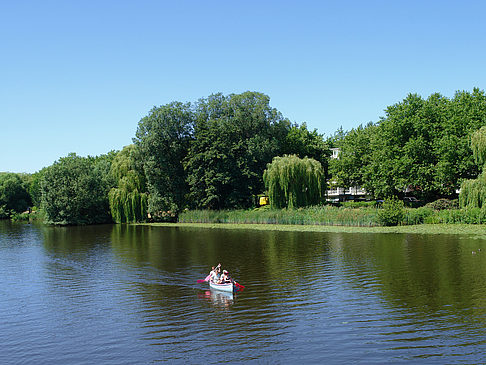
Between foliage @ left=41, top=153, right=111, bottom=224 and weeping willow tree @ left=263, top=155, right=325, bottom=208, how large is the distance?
36.3 metres

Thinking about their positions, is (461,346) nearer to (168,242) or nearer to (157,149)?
(168,242)

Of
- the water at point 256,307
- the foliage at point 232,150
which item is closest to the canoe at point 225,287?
the water at point 256,307

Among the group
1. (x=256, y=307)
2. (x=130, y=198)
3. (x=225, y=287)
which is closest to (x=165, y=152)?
(x=130, y=198)

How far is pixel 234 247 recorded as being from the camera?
43.6m

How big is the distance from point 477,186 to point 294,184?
24950 millimetres

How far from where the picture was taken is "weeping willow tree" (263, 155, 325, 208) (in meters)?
65.2

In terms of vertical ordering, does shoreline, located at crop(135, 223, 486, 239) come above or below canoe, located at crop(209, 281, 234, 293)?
above

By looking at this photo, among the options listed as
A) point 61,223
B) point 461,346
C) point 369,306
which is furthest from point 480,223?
point 61,223

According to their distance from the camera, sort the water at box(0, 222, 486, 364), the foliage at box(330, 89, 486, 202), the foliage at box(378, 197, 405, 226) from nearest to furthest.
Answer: the water at box(0, 222, 486, 364) → the foliage at box(378, 197, 405, 226) → the foliage at box(330, 89, 486, 202)

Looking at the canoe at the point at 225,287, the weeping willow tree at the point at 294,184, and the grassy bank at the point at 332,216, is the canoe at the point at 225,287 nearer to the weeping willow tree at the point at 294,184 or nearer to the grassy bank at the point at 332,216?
the grassy bank at the point at 332,216

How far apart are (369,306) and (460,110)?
48.1 meters

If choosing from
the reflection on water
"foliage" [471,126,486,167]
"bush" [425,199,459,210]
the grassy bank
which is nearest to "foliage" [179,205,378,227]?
the grassy bank

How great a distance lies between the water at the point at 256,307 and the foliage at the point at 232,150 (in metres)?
35.8

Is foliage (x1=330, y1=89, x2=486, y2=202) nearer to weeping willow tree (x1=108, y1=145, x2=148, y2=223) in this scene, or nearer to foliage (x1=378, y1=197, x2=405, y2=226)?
foliage (x1=378, y1=197, x2=405, y2=226)
